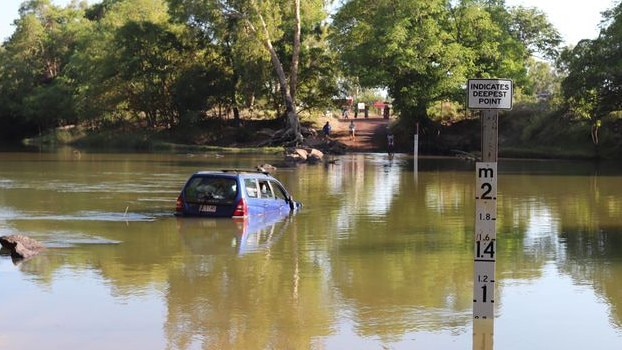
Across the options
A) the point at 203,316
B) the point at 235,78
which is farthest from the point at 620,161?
the point at 203,316

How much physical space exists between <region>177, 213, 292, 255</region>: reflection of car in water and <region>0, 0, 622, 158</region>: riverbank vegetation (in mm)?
31883

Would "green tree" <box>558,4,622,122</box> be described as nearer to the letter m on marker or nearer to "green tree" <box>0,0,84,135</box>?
the letter m on marker

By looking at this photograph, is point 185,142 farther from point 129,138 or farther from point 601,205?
point 601,205

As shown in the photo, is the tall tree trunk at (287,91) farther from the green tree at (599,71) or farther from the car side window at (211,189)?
the car side window at (211,189)

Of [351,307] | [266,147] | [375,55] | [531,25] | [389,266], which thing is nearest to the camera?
[351,307]

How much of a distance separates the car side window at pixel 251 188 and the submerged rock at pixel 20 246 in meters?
5.60

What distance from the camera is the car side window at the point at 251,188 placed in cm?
1859

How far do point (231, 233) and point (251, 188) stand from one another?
2684mm

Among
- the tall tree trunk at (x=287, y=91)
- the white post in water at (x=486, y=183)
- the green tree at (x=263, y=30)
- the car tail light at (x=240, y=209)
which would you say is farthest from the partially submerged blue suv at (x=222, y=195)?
the green tree at (x=263, y=30)

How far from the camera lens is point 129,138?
75.6 metres

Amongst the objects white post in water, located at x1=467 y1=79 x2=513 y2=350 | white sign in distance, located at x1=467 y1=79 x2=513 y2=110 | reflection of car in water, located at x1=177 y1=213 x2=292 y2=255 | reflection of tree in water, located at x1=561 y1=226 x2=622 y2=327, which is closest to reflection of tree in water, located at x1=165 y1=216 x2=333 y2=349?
reflection of car in water, located at x1=177 y1=213 x2=292 y2=255

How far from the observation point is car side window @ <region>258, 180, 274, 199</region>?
19375mm

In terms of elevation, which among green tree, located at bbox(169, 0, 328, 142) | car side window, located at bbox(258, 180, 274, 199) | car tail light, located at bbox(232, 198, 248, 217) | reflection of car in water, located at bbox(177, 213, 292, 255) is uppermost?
green tree, located at bbox(169, 0, 328, 142)

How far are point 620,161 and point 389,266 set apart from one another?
126ft
